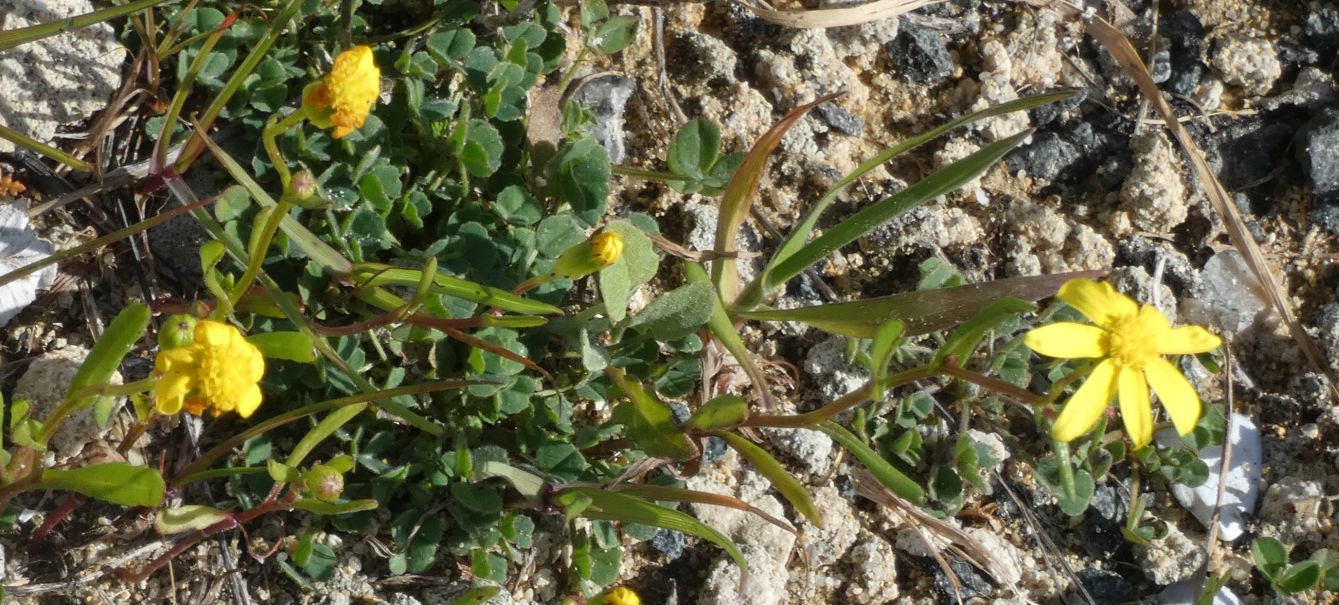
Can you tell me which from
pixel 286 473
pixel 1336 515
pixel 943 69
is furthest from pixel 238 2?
pixel 1336 515

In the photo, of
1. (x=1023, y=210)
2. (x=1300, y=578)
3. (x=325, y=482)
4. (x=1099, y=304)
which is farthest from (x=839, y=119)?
(x=325, y=482)

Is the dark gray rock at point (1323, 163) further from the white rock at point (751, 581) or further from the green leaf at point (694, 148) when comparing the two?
the white rock at point (751, 581)

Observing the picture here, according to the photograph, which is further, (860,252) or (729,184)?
(860,252)

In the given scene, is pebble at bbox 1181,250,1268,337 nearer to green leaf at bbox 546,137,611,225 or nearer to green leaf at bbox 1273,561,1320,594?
green leaf at bbox 1273,561,1320,594

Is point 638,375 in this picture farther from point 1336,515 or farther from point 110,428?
point 1336,515

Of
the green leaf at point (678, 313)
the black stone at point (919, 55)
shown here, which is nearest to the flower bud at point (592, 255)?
the green leaf at point (678, 313)
